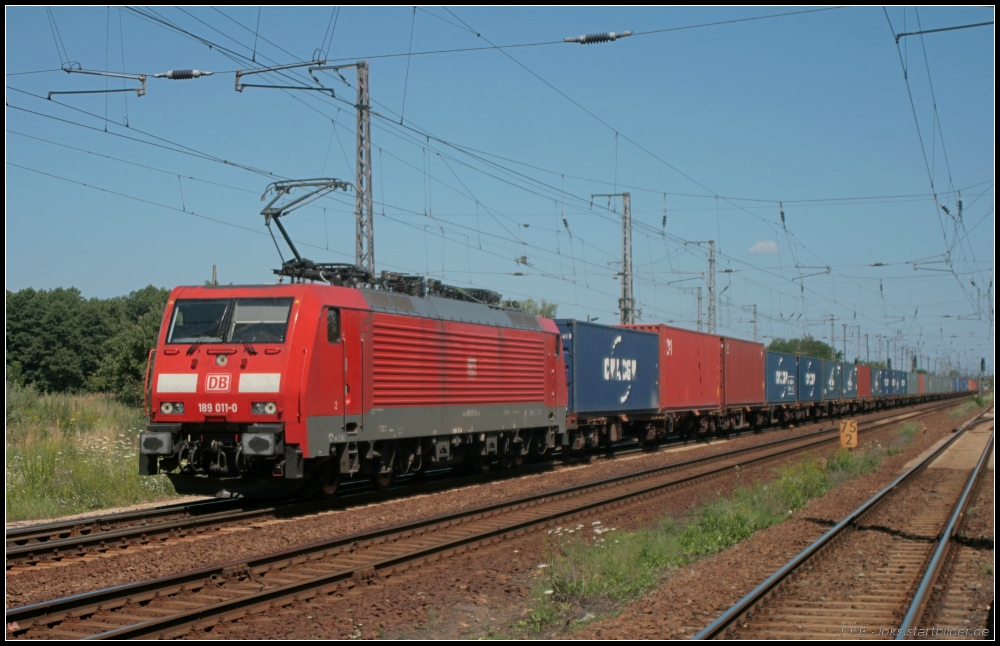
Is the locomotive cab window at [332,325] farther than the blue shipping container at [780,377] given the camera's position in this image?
No

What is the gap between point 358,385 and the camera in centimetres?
1427

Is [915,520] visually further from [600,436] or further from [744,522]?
[600,436]

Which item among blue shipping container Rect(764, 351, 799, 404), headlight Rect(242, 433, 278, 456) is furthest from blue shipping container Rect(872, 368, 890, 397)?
headlight Rect(242, 433, 278, 456)

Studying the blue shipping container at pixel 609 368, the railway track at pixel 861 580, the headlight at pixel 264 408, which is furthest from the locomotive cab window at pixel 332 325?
the blue shipping container at pixel 609 368

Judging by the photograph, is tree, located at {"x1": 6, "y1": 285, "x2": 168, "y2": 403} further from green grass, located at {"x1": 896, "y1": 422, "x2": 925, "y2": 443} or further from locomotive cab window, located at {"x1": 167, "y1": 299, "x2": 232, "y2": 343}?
locomotive cab window, located at {"x1": 167, "y1": 299, "x2": 232, "y2": 343}

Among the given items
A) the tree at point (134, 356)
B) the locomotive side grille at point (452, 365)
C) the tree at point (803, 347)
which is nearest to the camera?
the locomotive side grille at point (452, 365)

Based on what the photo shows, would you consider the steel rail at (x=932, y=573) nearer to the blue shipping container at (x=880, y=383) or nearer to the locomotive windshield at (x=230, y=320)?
the locomotive windshield at (x=230, y=320)

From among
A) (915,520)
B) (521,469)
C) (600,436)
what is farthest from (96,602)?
(600,436)

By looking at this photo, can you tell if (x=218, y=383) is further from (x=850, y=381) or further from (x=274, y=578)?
(x=850, y=381)

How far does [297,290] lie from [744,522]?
7.27 metres

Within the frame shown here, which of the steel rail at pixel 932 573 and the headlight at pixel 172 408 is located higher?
the headlight at pixel 172 408

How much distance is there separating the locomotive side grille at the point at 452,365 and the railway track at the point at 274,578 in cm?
262

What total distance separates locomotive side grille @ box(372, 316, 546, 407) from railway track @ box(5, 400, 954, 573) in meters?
1.96

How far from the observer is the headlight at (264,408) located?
12859mm
